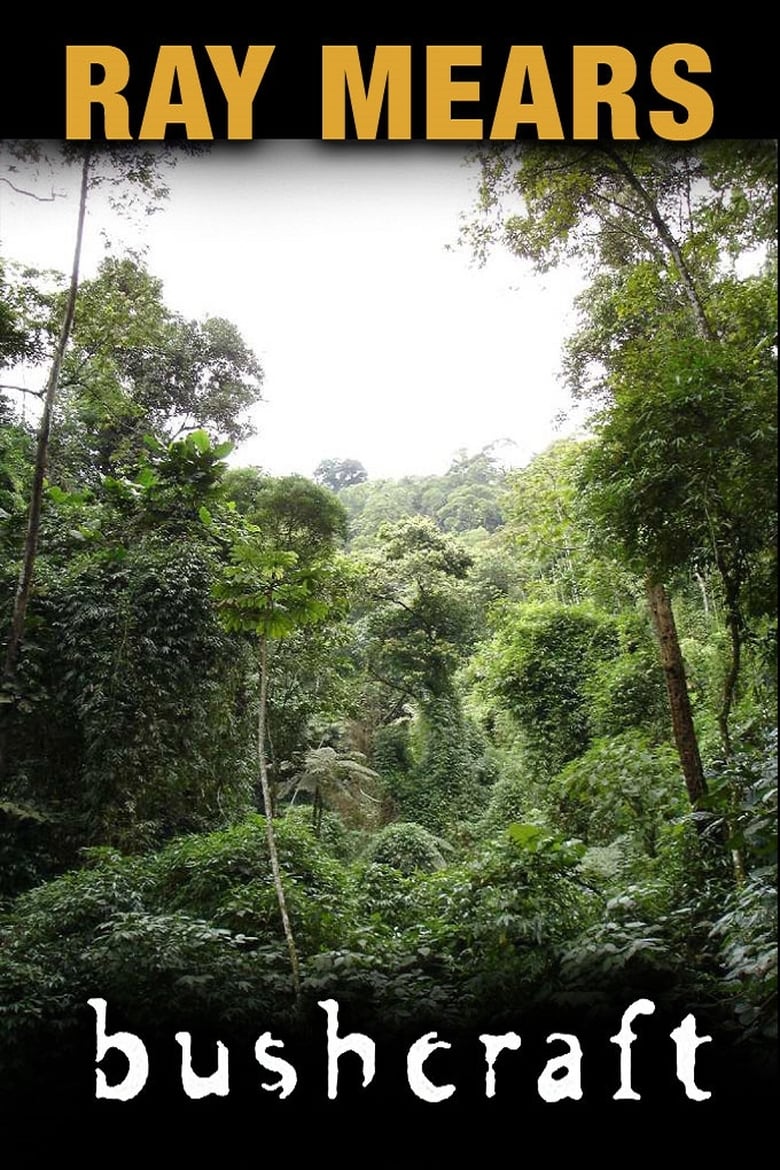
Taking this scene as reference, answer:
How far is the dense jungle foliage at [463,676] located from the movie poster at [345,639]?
30mm

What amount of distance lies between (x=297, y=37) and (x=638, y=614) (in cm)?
662

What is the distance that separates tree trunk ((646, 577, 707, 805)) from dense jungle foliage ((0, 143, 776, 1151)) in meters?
0.02

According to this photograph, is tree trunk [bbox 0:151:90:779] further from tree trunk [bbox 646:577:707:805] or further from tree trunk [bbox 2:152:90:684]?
tree trunk [bbox 646:577:707:805]

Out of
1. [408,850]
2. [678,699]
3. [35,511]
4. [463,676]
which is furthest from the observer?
[463,676]

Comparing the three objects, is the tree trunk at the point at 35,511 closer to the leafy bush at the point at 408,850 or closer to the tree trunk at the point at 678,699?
the tree trunk at the point at 678,699

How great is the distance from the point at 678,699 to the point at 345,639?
187 inches

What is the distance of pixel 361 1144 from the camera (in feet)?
7.74

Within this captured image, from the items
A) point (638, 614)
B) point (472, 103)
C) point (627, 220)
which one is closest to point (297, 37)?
point (472, 103)

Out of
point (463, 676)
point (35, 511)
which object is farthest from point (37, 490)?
point (463, 676)

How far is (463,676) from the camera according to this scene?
38.8ft

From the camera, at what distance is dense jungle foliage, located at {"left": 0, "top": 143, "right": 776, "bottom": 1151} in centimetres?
293

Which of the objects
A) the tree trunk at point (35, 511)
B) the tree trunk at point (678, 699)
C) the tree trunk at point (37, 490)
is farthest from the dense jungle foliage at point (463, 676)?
the tree trunk at point (37, 490)

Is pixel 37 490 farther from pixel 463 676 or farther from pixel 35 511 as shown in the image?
pixel 463 676

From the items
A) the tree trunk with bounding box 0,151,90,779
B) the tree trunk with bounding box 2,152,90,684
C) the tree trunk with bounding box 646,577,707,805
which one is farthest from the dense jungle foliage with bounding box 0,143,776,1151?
the tree trunk with bounding box 2,152,90,684
